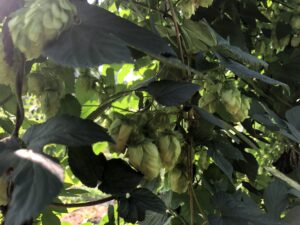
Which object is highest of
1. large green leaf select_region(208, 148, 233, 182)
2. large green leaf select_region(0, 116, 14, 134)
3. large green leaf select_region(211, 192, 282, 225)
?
large green leaf select_region(0, 116, 14, 134)

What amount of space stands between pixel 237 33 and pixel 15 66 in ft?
2.45

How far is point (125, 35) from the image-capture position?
1.53 feet

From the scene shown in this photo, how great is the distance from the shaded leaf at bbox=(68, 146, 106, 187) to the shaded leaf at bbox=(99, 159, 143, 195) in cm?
1

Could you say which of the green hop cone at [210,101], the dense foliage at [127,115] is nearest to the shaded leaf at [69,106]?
the dense foliage at [127,115]

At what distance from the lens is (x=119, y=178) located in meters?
0.60

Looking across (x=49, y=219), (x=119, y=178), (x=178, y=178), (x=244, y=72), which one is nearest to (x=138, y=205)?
(x=119, y=178)

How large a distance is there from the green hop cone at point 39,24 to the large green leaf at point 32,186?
115 mm

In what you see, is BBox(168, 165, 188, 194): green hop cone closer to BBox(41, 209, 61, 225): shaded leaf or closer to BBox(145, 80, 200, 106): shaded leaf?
BBox(145, 80, 200, 106): shaded leaf

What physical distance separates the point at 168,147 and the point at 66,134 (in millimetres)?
238

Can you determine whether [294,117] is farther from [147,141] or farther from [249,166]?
A: [147,141]

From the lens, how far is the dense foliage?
0.43 m

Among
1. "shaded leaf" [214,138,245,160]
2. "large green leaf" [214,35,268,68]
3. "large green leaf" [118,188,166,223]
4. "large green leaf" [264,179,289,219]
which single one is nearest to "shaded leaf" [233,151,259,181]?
"large green leaf" [264,179,289,219]

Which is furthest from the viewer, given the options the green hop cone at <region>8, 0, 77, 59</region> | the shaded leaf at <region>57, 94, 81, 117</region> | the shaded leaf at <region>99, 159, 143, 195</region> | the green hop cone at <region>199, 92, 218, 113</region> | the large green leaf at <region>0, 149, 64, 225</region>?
the green hop cone at <region>199, 92, 218, 113</region>

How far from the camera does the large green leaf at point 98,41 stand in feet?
1.39
